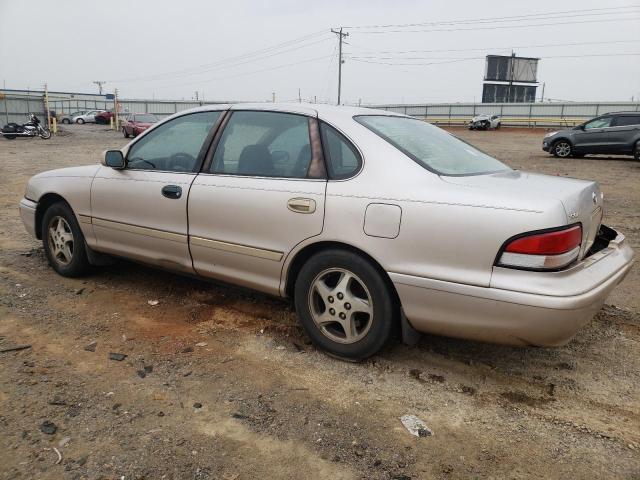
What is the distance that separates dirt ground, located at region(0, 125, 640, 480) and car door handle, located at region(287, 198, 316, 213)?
0.91 metres

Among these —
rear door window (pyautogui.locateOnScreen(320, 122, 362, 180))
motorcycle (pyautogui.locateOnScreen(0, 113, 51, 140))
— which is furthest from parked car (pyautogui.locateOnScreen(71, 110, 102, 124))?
rear door window (pyautogui.locateOnScreen(320, 122, 362, 180))

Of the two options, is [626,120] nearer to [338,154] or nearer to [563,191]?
[563,191]

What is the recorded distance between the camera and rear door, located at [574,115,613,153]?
16.6m

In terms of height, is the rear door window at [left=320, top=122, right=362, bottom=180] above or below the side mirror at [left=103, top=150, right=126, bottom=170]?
above

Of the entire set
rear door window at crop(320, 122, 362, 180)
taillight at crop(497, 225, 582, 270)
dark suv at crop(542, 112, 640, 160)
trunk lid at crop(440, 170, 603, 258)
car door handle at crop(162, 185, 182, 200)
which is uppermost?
A: dark suv at crop(542, 112, 640, 160)

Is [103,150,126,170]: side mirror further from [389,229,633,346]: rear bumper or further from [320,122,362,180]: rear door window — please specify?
[389,229,633,346]: rear bumper

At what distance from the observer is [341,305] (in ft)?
10.1

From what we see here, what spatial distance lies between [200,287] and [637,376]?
126 inches

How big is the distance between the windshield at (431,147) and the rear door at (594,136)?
15147mm

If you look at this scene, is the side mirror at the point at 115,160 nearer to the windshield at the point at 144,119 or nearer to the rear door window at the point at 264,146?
the rear door window at the point at 264,146

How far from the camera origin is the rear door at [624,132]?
15.9m

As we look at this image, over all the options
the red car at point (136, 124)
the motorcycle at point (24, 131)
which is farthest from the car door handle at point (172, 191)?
the motorcycle at point (24, 131)

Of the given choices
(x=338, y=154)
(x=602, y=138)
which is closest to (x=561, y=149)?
(x=602, y=138)

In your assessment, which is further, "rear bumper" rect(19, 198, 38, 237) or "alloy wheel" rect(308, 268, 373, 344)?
"rear bumper" rect(19, 198, 38, 237)
